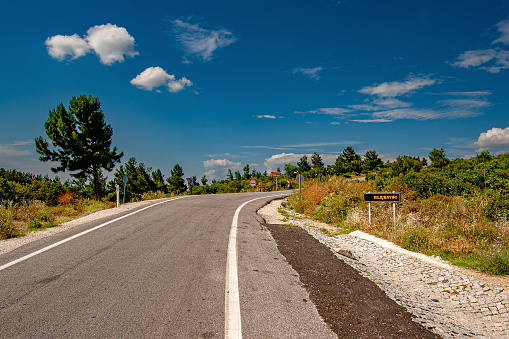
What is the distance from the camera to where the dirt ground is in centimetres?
310

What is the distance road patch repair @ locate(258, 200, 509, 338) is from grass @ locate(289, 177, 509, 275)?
2.03ft

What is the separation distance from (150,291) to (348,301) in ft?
9.15

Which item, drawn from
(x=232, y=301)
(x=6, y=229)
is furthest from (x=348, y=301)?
(x=6, y=229)

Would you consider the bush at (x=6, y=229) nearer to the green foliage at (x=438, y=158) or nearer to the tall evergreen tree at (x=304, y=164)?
the green foliage at (x=438, y=158)

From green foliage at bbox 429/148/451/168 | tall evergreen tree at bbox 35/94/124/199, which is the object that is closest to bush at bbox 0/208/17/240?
tall evergreen tree at bbox 35/94/124/199

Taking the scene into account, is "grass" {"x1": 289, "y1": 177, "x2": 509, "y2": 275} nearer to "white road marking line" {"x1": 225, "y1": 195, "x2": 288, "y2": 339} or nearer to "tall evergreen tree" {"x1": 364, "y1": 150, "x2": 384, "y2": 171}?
"white road marking line" {"x1": 225, "y1": 195, "x2": 288, "y2": 339}

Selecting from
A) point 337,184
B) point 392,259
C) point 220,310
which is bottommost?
point 392,259

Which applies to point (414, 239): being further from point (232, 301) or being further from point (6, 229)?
point (6, 229)

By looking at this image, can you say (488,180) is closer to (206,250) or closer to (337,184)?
(337,184)

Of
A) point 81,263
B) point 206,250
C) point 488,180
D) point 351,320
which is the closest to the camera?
point 351,320

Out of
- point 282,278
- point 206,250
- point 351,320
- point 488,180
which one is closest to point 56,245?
point 206,250

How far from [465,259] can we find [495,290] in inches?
70.9

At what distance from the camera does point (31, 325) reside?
299cm

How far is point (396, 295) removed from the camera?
434 cm
